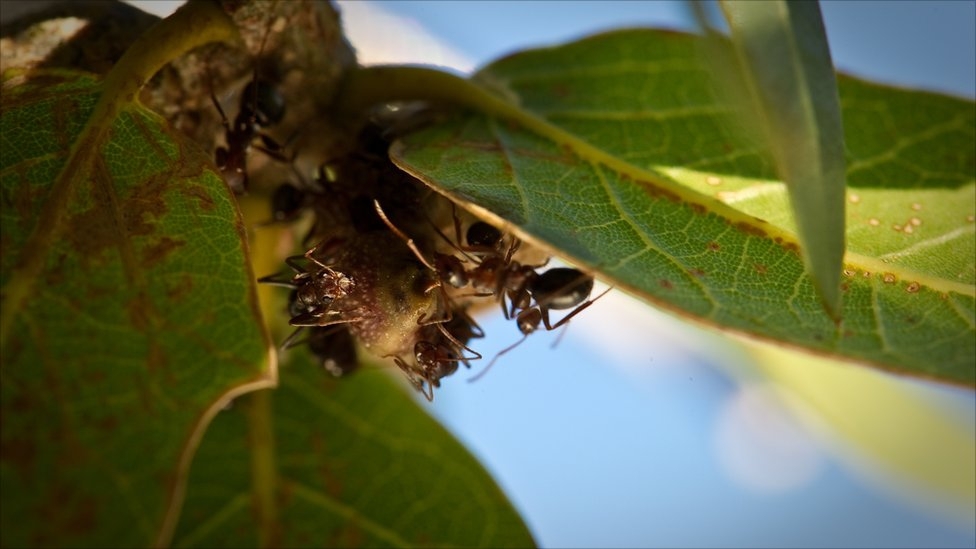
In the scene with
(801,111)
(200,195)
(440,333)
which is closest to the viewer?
(801,111)

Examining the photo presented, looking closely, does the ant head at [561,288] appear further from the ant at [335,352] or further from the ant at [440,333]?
the ant at [335,352]

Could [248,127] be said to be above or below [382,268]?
above

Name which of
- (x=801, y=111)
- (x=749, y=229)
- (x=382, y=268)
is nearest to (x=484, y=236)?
(x=382, y=268)

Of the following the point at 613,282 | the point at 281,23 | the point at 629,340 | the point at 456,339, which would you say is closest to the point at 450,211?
the point at 456,339

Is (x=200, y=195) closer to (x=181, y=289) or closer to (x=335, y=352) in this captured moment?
(x=181, y=289)

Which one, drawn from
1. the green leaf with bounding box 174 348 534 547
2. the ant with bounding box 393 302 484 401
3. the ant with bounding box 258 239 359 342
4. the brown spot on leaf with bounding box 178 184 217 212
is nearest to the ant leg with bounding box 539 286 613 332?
the ant with bounding box 393 302 484 401

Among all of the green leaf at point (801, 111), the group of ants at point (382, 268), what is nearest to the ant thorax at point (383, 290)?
the group of ants at point (382, 268)
